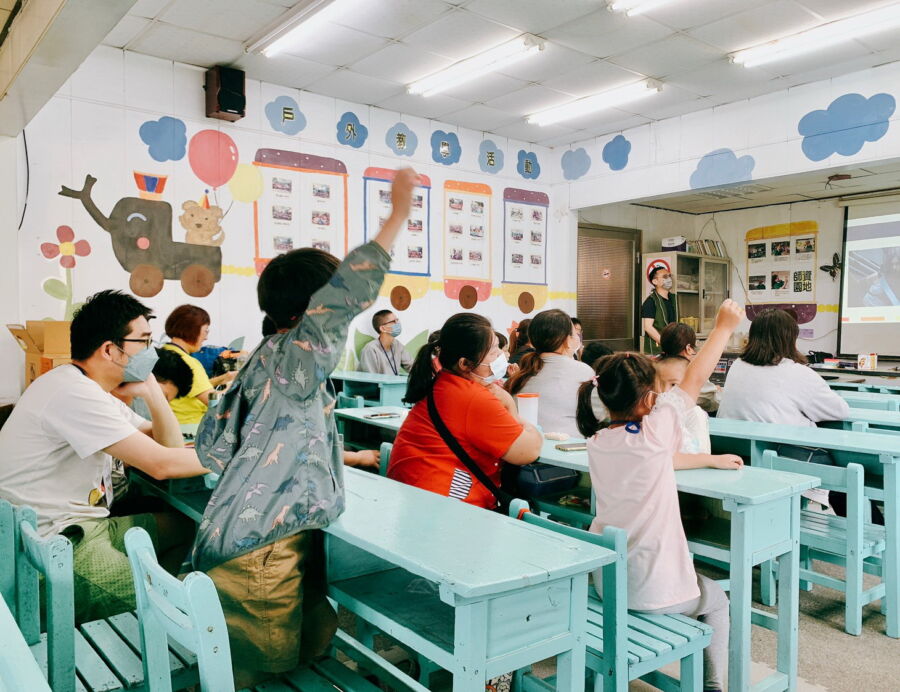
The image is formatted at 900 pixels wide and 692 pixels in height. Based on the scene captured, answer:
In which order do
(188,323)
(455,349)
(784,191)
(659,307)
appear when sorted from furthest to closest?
(784,191) → (659,307) → (188,323) → (455,349)

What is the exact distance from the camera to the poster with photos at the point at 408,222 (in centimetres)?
645

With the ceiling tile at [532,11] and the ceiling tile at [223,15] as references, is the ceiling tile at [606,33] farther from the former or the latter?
the ceiling tile at [223,15]

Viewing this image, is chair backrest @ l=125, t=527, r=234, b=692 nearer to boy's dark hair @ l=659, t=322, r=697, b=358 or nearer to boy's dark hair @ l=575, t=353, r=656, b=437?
boy's dark hair @ l=575, t=353, r=656, b=437

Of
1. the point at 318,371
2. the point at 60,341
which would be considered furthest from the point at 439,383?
the point at 60,341

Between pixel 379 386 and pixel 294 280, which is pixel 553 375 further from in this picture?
pixel 379 386

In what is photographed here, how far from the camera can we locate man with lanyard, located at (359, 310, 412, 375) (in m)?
6.24

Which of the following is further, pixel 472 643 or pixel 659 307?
pixel 659 307

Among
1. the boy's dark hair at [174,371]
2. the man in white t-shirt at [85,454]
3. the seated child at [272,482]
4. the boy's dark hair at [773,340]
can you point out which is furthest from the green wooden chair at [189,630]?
the boy's dark hair at [773,340]

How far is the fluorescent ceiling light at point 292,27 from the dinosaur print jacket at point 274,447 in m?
3.51

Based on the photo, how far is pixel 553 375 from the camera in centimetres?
330

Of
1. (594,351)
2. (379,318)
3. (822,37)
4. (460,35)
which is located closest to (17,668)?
(594,351)

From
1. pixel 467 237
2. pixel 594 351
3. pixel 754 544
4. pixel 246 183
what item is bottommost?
pixel 754 544

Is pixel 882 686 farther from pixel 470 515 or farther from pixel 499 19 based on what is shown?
pixel 499 19

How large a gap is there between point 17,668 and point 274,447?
27.3 inches
